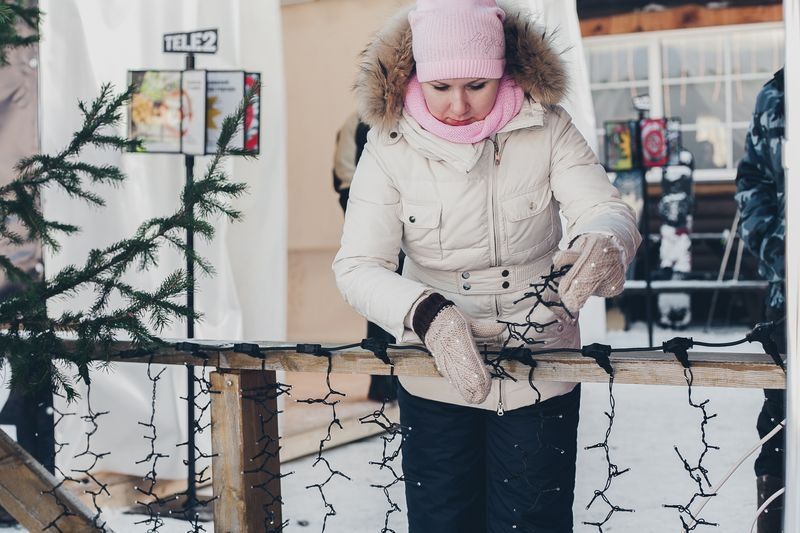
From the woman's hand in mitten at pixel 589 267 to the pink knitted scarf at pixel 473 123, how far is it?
0.34m

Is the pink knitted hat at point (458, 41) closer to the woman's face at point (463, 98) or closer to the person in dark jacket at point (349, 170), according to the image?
the woman's face at point (463, 98)

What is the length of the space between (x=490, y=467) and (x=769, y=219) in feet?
3.86

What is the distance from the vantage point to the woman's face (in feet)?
5.91

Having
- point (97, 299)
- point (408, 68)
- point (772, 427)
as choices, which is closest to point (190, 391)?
point (97, 299)

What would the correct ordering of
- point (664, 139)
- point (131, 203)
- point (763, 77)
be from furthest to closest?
1. point (763, 77)
2. point (664, 139)
3. point (131, 203)

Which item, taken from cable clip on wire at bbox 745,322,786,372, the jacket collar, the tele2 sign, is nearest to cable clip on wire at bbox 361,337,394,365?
the jacket collar

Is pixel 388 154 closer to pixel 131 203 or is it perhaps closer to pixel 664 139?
pixel 131 203

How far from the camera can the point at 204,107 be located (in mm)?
3414

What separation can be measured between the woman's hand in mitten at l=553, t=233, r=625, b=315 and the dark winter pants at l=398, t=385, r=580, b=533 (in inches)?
14.5

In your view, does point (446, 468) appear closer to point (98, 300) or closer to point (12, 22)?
point (98, 300)

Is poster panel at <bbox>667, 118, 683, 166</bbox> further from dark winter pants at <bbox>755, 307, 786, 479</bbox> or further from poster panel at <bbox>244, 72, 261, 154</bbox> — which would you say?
dark winter pants at <bbox>755, 307, 786, 479</bbox>

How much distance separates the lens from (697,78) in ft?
28.2

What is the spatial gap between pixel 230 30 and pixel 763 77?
20.0 ft

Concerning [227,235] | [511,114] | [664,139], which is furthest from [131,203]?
[664,139]
